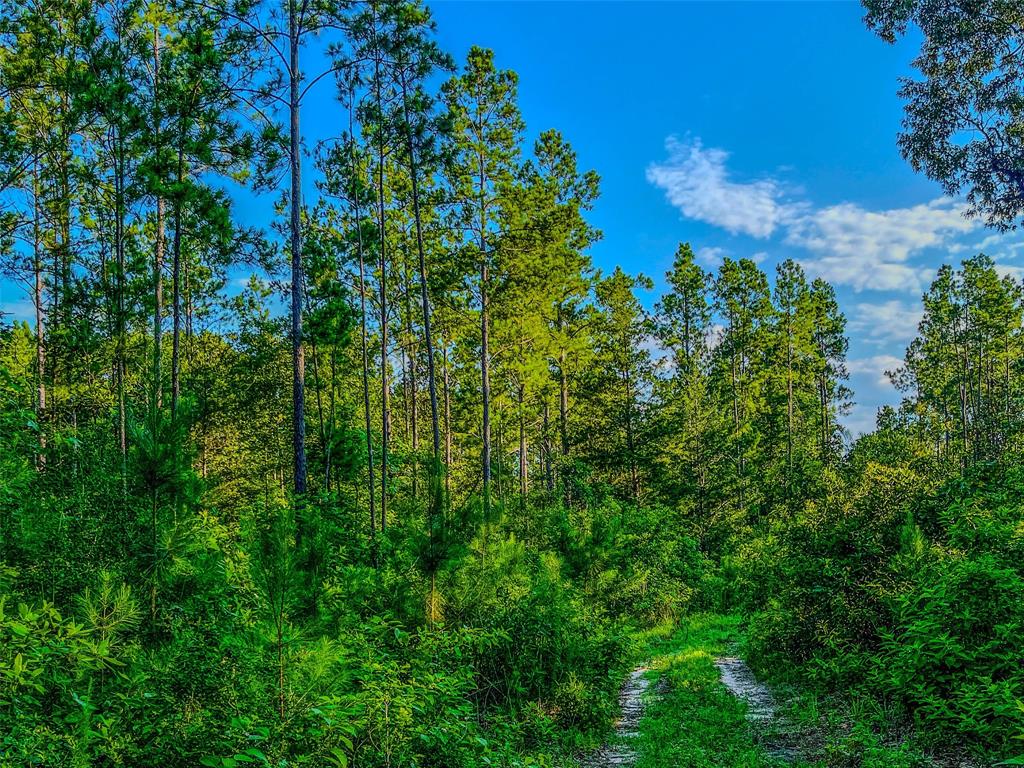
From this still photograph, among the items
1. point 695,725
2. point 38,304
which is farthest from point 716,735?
point 38,304

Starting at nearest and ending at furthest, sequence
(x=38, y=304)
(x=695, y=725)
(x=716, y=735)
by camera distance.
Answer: (x=716, y=735), (x=695, y=725), (x=38, y=304)

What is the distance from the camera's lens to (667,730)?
661 cm

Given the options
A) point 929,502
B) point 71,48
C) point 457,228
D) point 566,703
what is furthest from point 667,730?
point 71,48

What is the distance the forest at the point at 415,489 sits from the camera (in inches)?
141

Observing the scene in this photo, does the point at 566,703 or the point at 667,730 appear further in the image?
the point at 566,703

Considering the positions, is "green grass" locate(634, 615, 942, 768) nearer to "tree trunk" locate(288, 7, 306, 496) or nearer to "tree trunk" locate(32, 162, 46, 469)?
"tree trunk" locate(288, 7, 306, 496)

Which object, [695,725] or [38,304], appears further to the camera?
[38,304]

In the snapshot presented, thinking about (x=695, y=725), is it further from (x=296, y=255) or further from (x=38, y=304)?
(x=38, y=304)

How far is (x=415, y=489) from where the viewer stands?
17609 mm

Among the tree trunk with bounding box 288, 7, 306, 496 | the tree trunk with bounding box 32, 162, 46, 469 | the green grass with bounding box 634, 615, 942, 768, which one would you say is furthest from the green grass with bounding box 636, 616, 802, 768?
the tree trunk with bounding box 32, 162, 46, 469

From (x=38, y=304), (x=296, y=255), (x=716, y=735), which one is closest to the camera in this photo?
(x=716, y=735)

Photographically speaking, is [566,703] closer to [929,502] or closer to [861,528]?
[861,528]

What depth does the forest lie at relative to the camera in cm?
357

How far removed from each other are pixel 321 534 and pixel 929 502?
26.9 ft
